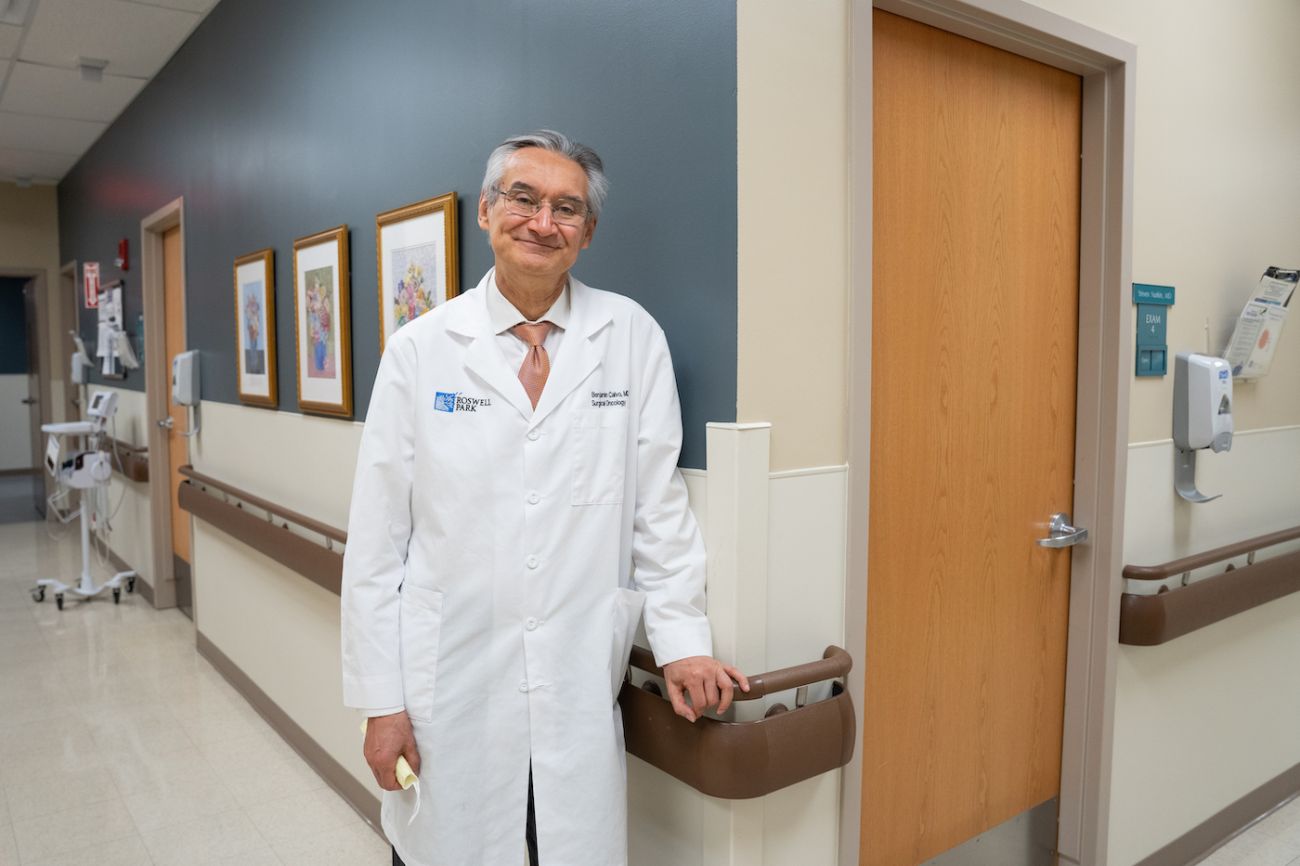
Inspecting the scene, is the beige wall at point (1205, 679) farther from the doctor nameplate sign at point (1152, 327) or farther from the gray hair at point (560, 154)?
the gray hair at point (560, 154)

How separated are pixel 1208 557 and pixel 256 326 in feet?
10.5

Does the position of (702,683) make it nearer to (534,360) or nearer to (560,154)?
(534,360)

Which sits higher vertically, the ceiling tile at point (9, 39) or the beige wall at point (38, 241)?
the ceiling tile at point (9, 39)

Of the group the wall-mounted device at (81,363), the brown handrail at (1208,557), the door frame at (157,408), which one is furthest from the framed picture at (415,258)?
the wall-mounted device at (81,363)

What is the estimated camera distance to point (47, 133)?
222 inches

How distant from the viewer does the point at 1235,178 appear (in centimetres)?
248

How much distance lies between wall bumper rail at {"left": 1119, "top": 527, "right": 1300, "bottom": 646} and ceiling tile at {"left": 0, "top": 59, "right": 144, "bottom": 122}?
16.6 ft

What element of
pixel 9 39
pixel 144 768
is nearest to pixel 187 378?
pixel 9 39

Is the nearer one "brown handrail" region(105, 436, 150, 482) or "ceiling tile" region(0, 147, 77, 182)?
"brown handrail" region(105, 436, 150, 482)

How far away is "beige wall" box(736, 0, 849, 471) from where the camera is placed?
146 centimetres

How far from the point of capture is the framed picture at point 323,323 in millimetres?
2732

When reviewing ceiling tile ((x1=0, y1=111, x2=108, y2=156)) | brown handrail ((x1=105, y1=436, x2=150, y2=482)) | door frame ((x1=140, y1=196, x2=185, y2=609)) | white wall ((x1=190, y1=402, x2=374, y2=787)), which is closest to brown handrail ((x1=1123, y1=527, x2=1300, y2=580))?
white wall ((x1=190, y1=402, x2=374, y2=787))

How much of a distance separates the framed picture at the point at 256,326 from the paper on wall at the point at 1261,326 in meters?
3.06

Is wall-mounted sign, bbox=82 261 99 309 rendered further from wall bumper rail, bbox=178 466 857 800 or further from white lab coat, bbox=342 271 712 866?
wall bumper rail, bbox=178 466 857 800
